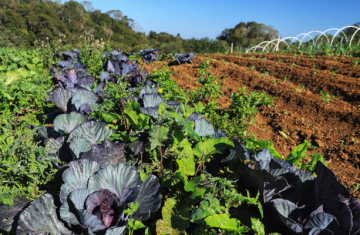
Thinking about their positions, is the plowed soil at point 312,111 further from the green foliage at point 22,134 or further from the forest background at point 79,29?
the forest background at point 79,29

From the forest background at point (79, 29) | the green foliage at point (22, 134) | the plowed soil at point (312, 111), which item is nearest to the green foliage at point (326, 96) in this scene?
the plowed soil at point (312, 111)

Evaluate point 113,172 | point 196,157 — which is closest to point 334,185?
point 196,157

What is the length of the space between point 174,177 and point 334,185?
99cm

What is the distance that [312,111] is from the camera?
10.8 ft

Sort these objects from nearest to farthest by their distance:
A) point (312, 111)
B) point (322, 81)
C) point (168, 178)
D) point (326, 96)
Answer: point (168, 178), point (312, 111), point (326, 96), point (322, 81)

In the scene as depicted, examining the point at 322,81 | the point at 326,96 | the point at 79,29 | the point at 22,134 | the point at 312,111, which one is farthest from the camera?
the point at 79,29

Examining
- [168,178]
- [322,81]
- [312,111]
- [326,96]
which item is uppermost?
[322,81]

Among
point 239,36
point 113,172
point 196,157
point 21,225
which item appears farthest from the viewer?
point 239,36

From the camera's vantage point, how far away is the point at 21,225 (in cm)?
123

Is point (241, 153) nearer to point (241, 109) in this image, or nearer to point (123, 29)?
point (241, 109)

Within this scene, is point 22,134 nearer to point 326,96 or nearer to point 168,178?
point 168,178

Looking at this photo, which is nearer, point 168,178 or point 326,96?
point 168,178

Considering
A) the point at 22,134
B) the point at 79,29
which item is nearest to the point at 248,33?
the point at 79,29

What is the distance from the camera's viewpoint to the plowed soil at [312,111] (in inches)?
96.1
